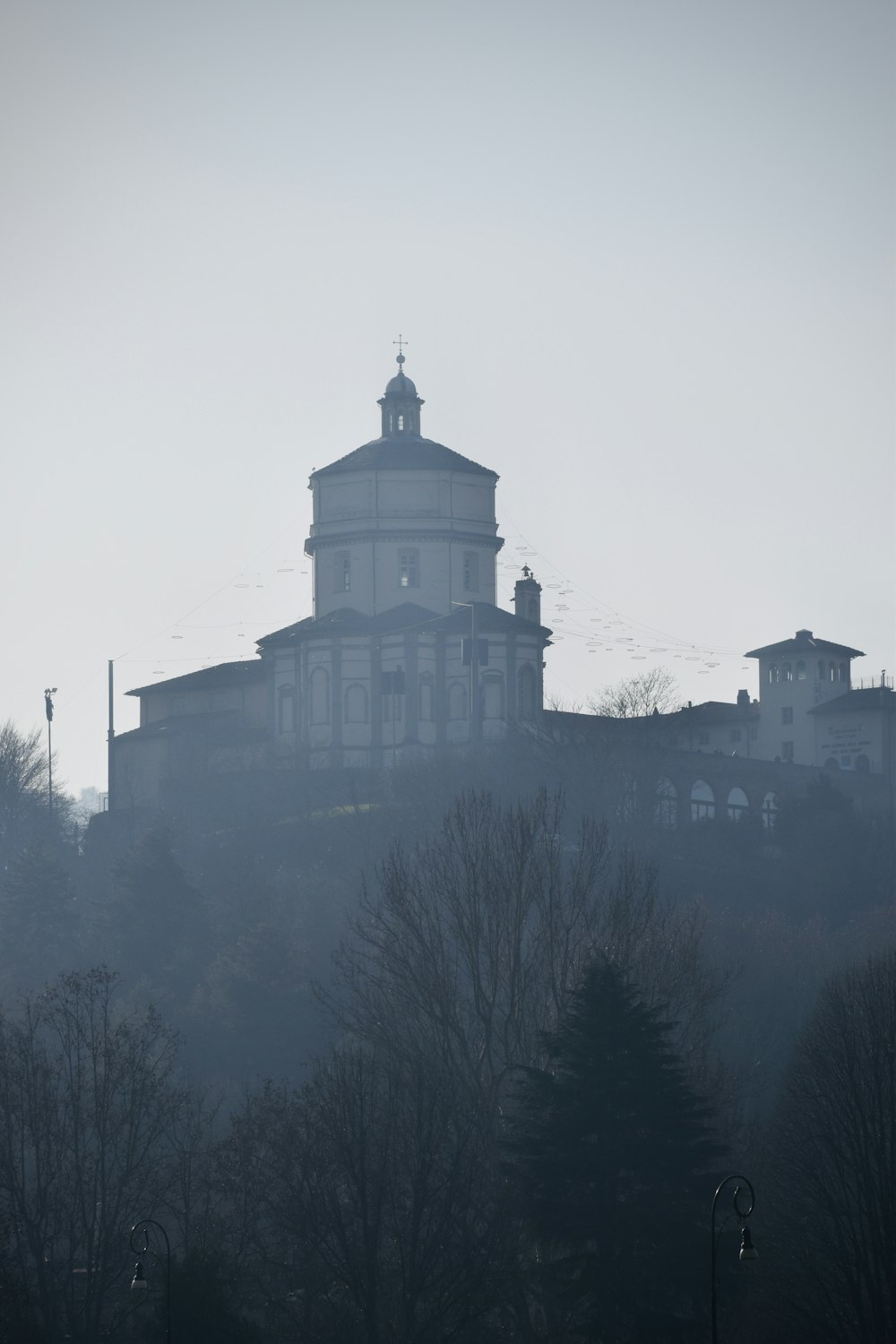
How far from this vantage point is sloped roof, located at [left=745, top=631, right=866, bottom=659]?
10956 centimetres

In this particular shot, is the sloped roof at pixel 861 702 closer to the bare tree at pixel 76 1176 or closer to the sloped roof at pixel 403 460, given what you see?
the sloped roof at pixel 403 460

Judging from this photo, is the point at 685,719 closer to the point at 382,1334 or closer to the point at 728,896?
the point at 728,896

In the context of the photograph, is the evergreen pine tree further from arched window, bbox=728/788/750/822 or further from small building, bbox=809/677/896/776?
small building, bbox=809/677/896/776

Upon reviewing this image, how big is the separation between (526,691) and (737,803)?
991cm

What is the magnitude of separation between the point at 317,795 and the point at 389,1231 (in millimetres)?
49197

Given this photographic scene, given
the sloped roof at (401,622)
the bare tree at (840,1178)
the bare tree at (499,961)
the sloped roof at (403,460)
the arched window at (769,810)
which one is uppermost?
the sloped roof at (403,460)

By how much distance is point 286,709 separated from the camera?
94.6 meters

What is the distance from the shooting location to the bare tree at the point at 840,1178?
40.8 m

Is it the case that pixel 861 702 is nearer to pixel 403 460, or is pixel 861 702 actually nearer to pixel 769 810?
pixel 769 810

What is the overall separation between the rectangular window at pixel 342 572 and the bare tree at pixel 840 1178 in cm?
4876

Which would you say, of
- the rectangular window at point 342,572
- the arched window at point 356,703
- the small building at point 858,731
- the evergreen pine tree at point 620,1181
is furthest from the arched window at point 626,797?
the evergreen pine tree at point 620,1181

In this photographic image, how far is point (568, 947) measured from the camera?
4578 centimetres

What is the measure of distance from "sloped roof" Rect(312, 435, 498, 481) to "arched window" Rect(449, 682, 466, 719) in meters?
10.1

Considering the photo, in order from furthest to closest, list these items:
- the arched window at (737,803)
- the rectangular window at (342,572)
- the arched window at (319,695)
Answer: the rectangular window at (342,572)
the arched window at (737,803)
the arched window at (319,695)
